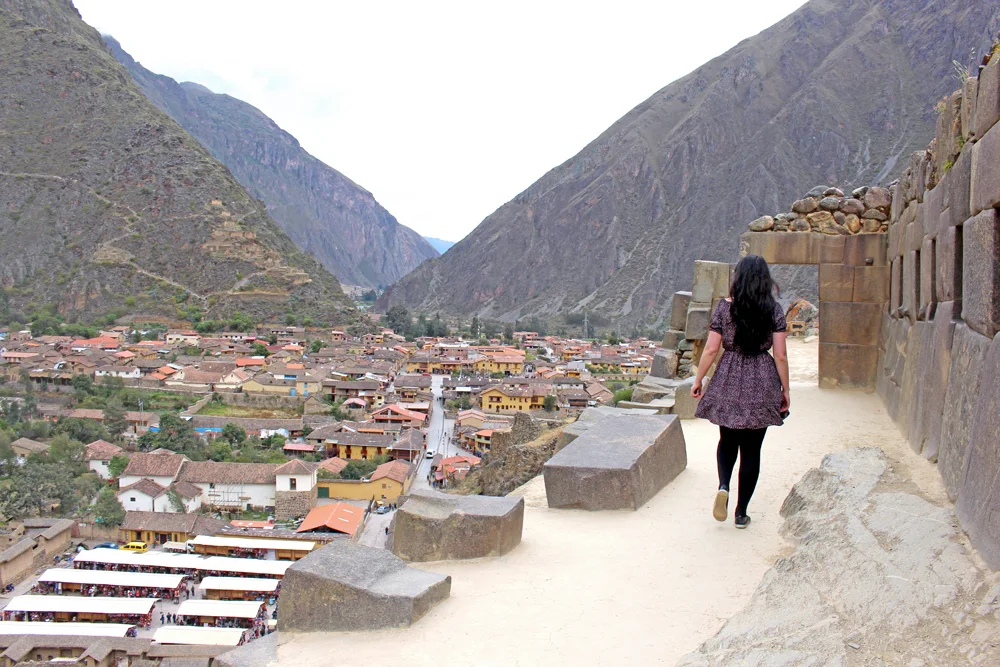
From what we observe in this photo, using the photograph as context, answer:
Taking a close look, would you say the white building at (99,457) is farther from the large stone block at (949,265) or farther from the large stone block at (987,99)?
the large stone block at (987,99)

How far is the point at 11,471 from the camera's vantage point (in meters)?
28.7

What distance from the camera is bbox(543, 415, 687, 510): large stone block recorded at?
5301mm

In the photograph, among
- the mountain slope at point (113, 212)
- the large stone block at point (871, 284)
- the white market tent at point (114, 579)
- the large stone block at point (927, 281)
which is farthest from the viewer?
the mountain slope at point (113, 212)

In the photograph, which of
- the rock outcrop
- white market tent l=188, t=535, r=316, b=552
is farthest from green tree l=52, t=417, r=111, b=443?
the rock outcrop

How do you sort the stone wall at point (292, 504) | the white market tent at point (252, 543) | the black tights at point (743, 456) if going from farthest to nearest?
the stone wall at point (292, 504)
the white market tent at point (252, 543)
the black tights at point (743, 456)

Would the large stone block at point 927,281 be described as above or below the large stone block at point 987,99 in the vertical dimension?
below

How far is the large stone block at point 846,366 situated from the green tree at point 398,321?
225 feet

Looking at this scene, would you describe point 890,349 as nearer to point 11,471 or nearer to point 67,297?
point 11,471

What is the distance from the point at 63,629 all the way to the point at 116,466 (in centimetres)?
1483

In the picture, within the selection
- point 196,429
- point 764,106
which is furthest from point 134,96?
point 764,106

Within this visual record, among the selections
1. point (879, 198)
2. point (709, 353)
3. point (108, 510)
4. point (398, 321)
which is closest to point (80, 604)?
point (108, 510)

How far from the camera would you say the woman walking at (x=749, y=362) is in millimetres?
4301

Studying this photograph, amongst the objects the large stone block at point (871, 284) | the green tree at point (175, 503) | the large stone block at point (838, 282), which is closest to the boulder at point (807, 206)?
the large stone block at point (838, 282)

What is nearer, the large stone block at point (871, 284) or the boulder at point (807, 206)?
the large stone block at point (871, 284)
